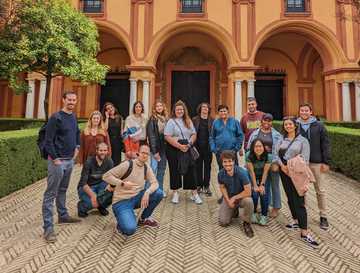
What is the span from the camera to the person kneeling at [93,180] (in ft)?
14.1

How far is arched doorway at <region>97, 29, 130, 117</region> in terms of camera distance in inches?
742

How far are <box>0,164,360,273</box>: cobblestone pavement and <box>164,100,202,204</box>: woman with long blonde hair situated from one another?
542mm

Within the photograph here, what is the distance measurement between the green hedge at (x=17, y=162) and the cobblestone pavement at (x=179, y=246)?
3.41 feet

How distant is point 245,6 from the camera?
578 inches

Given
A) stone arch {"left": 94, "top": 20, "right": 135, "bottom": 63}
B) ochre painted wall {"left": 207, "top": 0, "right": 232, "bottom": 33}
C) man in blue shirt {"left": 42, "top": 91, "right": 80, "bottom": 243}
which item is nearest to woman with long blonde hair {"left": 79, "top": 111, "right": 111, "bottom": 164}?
man in blue shirt {"left": 42, "top": 91, "right": 80, "bottom": 243}

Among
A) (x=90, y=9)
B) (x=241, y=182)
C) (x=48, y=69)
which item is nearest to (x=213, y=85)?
(x=90, y=9)

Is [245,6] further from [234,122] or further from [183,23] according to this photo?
[234,122]

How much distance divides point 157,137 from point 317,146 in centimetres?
271

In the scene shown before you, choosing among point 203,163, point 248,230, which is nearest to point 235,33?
point 203,163

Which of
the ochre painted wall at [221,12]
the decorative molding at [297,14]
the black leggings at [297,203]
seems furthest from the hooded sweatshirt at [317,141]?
the decorative molding at [297,14]

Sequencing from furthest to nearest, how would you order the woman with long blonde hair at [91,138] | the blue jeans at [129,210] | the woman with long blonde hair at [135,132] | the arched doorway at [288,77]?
the arched doorway at [288,77] → the woman with long blonde hair at [135,132] → the woman with long blonde hair at [91,138] → the blue jeans at [129,210]

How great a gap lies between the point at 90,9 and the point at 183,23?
5632 millimetres

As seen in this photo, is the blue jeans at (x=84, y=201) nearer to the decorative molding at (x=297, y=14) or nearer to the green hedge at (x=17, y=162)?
the green hedge at (x=17, y=162)

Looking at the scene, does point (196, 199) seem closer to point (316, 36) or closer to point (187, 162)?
point (187, 162)
